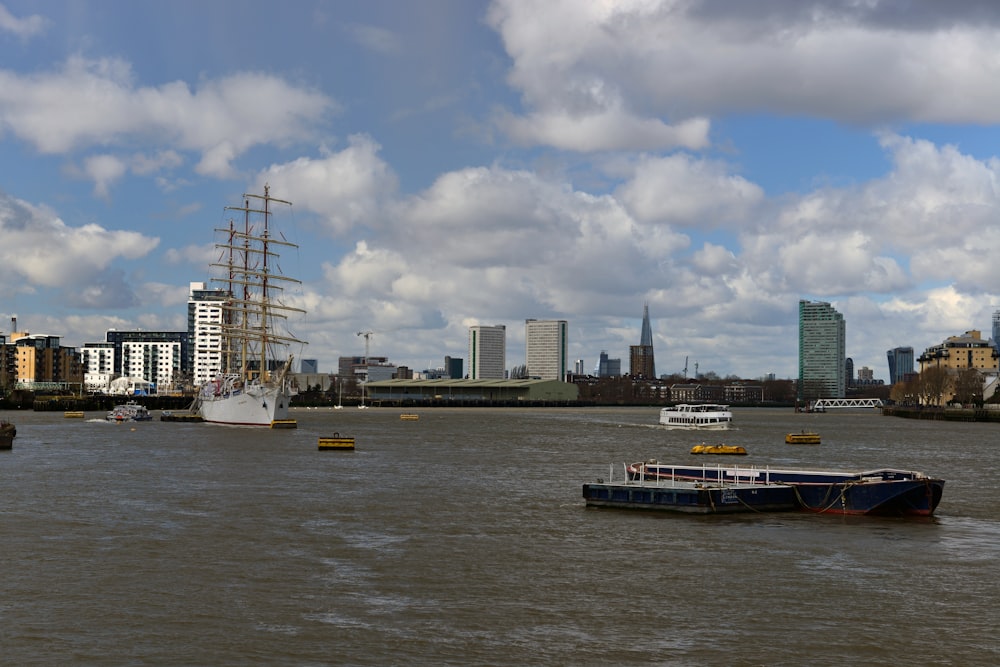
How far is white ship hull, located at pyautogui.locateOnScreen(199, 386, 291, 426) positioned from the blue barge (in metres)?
102

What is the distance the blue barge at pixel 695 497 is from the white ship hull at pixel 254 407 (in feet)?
333

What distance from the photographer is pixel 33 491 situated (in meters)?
54.2

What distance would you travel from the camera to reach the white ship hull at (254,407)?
144 meters

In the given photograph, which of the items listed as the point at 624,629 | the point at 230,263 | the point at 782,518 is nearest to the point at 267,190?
the point at 230,263

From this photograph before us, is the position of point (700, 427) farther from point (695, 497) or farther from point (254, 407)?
point (695, 497)

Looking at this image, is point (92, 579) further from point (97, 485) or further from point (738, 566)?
point (97, 485)

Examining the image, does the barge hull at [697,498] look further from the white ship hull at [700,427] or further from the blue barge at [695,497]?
the white ship hull at [700,427]

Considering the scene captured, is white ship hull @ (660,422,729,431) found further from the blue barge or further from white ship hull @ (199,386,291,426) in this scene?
the blue barge

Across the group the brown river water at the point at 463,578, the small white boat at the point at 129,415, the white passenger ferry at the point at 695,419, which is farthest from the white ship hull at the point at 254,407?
the brown river water at the point at 463,578

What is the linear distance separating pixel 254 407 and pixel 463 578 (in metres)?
118

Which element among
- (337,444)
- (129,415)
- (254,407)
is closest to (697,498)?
(337,444)

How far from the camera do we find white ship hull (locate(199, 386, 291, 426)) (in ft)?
474

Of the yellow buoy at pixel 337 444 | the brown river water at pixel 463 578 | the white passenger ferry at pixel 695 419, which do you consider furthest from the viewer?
the white passenger ferry at pixel 695 419

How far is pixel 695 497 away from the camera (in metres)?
46.4
